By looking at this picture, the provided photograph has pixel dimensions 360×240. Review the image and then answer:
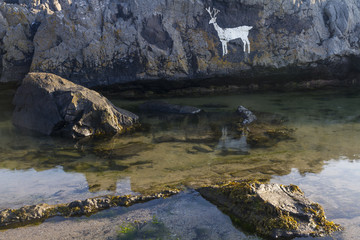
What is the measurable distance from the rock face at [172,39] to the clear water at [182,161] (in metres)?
3.37

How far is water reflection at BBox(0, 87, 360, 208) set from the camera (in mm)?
4482

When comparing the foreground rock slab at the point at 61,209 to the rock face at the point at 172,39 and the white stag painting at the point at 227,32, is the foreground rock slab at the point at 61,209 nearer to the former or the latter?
the rock face at the point at 172,39

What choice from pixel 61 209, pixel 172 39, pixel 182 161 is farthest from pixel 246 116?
pixel 61 209

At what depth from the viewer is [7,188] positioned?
14.3ft

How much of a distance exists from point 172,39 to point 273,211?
8.98 metres

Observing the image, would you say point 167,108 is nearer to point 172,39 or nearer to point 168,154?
point 172,39

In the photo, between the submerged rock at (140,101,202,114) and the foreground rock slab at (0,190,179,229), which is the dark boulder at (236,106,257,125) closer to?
the submerged rock at (140,101,202,114)

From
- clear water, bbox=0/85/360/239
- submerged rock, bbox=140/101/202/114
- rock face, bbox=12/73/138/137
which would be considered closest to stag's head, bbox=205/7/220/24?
submerged rock, bbox=140/101/202/114

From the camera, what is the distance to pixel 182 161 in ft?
17.5

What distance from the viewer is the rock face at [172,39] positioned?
11117 millimetres

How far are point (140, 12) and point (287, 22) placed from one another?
5353 mm

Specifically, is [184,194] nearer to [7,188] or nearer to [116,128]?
[7,188]

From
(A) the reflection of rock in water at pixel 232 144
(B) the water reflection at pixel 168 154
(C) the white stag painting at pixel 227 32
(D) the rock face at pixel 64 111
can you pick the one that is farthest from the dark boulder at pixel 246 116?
(C) the white stag painting at pixel 227 32

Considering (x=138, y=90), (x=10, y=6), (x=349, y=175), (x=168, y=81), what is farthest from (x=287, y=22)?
(x=10, y=6)
